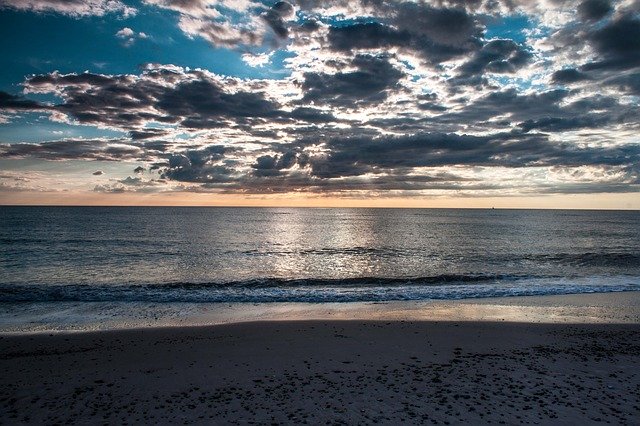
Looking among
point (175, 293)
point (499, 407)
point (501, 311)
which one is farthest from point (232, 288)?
point (499, 407)

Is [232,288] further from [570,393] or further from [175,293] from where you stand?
[570,393]

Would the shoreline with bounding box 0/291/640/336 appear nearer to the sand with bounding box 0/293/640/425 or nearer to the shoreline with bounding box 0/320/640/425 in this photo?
the sand with bounding box 0/293/640/425

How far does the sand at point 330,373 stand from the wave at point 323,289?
7247 millimetres

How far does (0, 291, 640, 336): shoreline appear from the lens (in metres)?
17.2

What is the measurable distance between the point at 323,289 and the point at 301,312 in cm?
678

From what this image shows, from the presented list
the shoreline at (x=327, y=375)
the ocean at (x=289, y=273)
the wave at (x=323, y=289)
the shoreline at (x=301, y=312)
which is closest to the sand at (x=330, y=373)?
the shoreline at (x=327, y=375)

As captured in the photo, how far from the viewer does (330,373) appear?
10.6m

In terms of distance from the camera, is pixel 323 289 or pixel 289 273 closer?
pixel 323 289

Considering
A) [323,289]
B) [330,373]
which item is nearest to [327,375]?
[330,373]

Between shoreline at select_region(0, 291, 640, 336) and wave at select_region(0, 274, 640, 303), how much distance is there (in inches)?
50.4

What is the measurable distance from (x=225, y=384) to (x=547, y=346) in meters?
10.7

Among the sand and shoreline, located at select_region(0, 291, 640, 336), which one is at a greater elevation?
the sand

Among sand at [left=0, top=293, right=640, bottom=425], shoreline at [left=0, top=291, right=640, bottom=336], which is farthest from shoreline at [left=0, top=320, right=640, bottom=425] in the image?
shoreline at [left=0, top=291, right=640, bottom=336]

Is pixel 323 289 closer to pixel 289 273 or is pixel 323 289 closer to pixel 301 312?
pixel 301 312
